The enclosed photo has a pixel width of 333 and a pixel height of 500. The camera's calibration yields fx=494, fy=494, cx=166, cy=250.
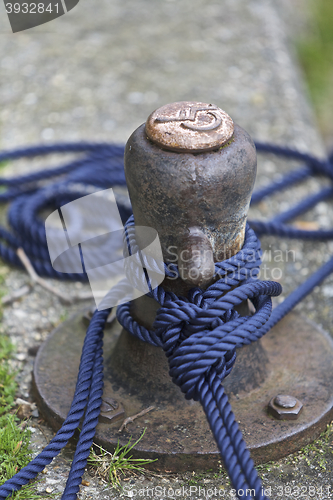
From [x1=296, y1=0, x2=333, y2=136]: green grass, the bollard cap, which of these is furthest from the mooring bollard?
[x1=296, y1=0, x2=333, y2=136]: green grass

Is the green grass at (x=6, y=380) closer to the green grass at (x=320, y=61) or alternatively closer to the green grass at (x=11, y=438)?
the green grass at (x=11, y=438)

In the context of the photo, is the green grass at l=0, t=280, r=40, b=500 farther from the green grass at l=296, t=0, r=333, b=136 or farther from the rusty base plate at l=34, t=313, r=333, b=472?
the green grass at l=296, t=0, r=333, b=136

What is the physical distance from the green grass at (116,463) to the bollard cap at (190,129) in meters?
0.62

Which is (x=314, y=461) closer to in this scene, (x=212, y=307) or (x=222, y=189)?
(x=212, y=307)

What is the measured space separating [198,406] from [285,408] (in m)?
0.20

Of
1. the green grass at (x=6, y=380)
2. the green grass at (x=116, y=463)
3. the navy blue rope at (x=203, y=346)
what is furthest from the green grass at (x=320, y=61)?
the green grass at (x=116, y=463)

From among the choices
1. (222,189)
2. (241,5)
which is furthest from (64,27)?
(222,189)

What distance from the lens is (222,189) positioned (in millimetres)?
969

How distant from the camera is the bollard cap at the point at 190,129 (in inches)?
37.2

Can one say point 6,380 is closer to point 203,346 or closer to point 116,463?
point 116,463

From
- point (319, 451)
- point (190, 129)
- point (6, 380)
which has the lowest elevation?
point (319, 451)

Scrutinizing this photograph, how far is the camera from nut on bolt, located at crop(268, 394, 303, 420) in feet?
3.67

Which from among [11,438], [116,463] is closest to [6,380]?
[11,438]

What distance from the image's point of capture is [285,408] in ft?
3.70
